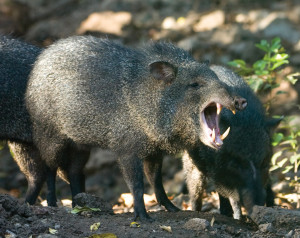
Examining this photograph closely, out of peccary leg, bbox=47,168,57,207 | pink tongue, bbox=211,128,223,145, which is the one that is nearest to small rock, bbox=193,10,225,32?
peccary leg, bbox=47,168,57,207

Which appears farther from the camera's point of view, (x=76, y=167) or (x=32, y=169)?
(x=32, y=169)

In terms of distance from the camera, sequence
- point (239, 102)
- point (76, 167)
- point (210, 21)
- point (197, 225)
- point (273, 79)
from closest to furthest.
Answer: point (197, 225)
point (239, 102)
point (76, 167)
point (273, 79)
point (210, 21)

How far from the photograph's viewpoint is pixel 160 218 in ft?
17.4

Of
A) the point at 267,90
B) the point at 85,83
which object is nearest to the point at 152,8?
the point at 267,90

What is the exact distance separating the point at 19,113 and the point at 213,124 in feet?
6.83

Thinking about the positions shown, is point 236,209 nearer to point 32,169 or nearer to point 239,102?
point 239,102

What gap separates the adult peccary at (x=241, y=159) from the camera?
5547 mm

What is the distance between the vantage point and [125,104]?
18.0 ft

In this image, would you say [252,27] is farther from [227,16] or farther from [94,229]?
[94,229]

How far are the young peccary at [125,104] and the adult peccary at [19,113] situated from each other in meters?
0.19

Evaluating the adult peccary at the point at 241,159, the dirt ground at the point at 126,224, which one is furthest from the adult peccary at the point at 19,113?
the adult peccary at the point at 241,159

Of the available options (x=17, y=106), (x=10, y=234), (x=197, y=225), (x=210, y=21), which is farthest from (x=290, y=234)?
(x=210, y=21)

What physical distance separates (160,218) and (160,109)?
3.09 feet

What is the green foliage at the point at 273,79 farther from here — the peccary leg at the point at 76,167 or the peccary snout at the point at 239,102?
the peccary leg at the point at 76,167
